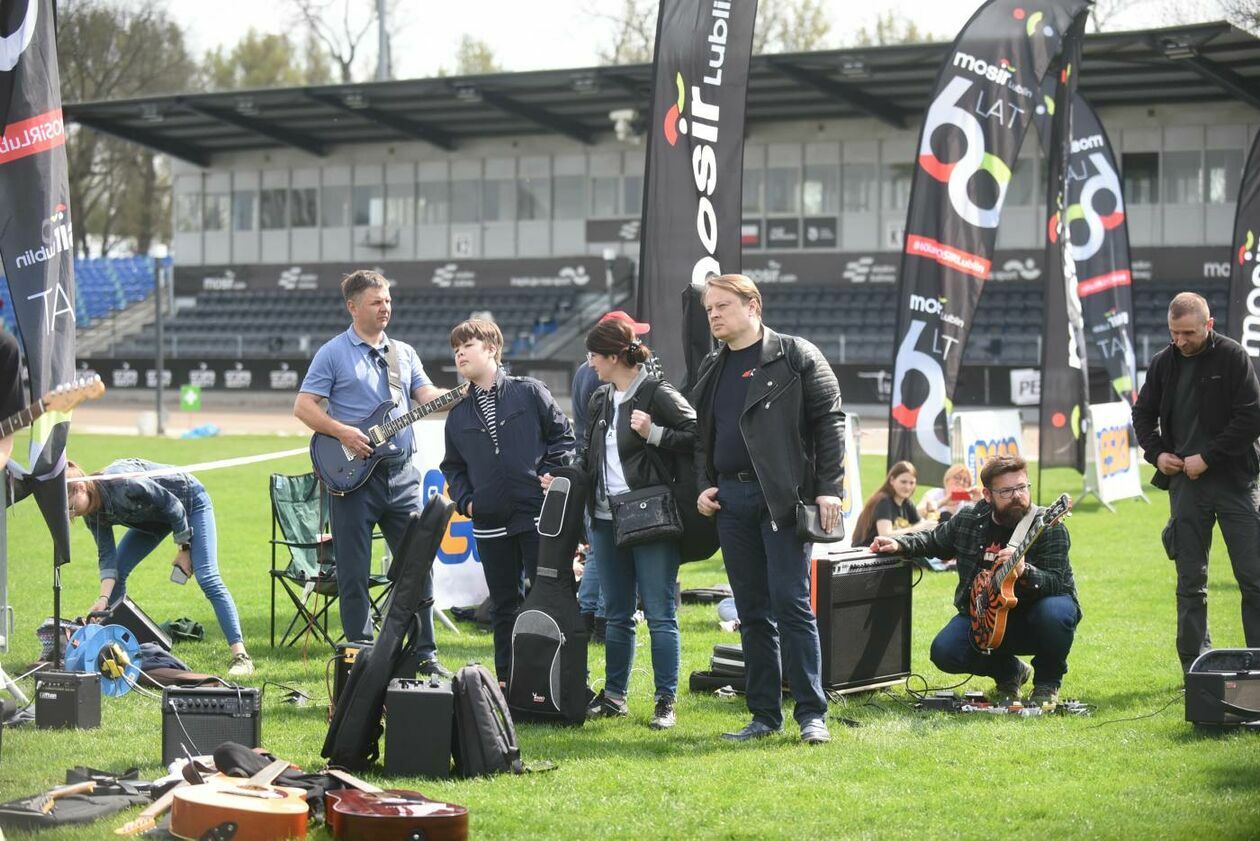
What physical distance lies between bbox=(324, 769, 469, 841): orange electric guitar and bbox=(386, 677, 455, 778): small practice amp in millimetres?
790

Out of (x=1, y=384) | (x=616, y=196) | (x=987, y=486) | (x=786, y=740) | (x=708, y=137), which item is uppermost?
(x=616, y=196)

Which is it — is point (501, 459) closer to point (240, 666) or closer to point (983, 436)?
point (240, 666)

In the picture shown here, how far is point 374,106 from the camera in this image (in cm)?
4016

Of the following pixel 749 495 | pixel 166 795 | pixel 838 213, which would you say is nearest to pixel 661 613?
pixel 749 495

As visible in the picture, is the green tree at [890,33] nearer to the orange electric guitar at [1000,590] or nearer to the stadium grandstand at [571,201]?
the stadium grandstand at [571,201]

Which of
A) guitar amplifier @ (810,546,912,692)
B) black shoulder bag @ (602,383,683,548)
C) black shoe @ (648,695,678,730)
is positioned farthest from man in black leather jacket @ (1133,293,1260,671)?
black shoe @ (648,695,678,730)

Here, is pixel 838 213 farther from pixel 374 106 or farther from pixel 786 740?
pixel 786 740

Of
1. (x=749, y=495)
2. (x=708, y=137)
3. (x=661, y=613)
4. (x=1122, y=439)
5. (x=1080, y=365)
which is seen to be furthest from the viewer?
(x=1122, y=439)

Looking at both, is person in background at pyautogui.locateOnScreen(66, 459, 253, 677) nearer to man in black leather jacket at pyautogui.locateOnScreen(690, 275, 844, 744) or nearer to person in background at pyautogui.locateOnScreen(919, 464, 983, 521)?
man in black leather jacket at pyautogui.locateOnScreen(690, 275, 844, 744)

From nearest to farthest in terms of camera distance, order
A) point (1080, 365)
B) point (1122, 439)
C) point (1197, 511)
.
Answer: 1. point (1197, 511)
2. point (1080, 365)
3. point (1122, 439)

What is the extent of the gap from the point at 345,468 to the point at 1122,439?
1273 centimetres

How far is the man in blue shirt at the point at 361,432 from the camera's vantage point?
7.05 metres

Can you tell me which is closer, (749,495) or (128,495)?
(749,495)

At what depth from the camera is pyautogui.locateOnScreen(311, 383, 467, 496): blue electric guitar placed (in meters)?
7.03
